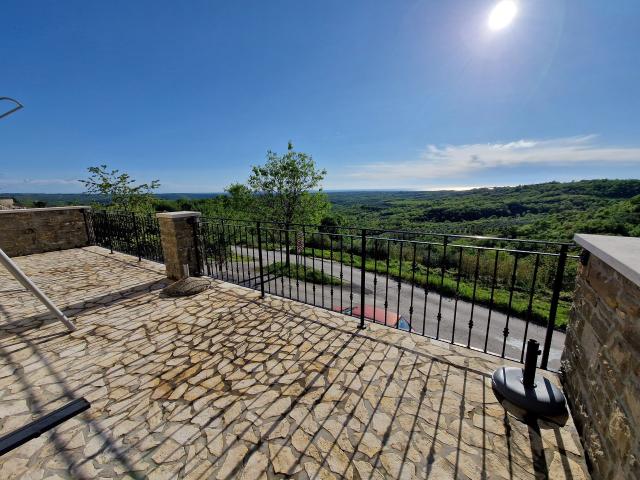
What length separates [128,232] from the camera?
22.7 ft

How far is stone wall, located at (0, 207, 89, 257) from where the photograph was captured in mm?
6934

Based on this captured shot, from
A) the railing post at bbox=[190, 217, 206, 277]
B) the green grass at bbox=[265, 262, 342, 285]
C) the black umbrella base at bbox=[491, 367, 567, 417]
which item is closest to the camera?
the black umbrella base at bbox=[491, 367, 567, 417]

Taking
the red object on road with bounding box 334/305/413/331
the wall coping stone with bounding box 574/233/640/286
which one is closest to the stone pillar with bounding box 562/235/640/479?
the wall coping stone with bounding box 574/233/640/286

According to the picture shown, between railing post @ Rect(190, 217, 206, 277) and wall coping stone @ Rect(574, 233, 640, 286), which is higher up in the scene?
wall coping stone @ Rect(574, 233, 640, 286)

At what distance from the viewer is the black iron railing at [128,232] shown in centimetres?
629

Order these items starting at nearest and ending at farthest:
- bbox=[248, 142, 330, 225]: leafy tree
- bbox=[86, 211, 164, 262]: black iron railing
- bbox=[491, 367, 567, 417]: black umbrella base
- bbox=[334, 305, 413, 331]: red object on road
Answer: bbox=[491, 367, 567, 417]: black umbrella base
bbox=[334, 305, 413, 331]: red object on road
bbox=[86, 211, 164, 262]: black iron railing
bbox=[248, 142, 330, 225]: leafy tree

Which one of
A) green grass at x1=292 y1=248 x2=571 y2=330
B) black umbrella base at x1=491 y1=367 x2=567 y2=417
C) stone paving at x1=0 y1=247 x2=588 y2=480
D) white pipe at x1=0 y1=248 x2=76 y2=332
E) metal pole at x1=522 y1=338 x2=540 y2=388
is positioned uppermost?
white pipe at x1=0 y1=248 x2=76 y2=332

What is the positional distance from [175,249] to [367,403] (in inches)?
162

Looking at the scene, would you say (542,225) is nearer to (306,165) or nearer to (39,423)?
(306,165)

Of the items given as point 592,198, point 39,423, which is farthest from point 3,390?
point 592,198

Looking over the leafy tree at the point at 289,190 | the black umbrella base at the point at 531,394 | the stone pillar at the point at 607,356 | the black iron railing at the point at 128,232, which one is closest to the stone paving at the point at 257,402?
the black umbrella base at the point at 531,394

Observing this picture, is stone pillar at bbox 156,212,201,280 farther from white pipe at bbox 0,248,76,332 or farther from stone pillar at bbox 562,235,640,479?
stone pillar at bbox 562,235,640,479

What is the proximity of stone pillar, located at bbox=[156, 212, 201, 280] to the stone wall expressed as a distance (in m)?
4.84

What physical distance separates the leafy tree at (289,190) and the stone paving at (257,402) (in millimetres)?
13091
